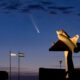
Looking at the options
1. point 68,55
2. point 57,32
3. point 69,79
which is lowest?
point 69,79

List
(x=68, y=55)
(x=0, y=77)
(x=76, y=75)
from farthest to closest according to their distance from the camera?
(x=0, y=77) → (x=68, y=55) → (x=76, y=75)

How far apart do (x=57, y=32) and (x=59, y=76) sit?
18.7ft

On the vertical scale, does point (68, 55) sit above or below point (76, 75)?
above

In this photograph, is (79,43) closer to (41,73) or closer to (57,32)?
(57,32)

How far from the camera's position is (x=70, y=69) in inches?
1132

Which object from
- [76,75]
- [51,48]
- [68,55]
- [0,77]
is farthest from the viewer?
[0,77]

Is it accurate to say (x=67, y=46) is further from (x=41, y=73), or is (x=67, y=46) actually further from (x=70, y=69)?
(x=41, y=73)

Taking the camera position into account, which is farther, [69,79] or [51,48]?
[51,48]

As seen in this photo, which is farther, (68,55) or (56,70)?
(68,55)

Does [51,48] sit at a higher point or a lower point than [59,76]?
higher

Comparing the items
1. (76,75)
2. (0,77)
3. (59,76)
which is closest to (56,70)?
(59,76)

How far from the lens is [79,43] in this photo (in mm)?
27719

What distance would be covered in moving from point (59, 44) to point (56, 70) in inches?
137

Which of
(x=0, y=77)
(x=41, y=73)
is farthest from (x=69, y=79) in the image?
(x=0, y=77)
